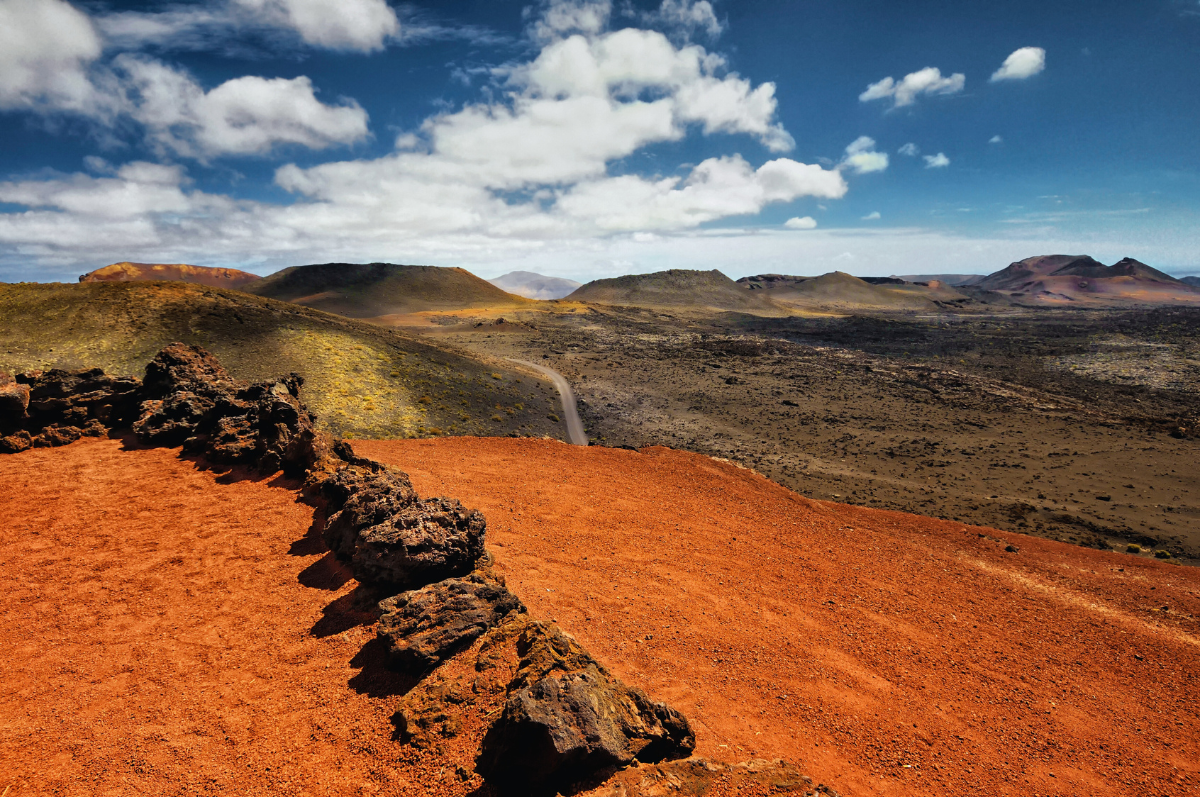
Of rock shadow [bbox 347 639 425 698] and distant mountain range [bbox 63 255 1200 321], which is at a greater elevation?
distant mountain range [bbox 63 255 1200 321]

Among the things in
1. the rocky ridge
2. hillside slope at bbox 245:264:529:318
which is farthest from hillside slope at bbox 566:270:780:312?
the rocky ridge

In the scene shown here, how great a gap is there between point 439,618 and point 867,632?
808 cm

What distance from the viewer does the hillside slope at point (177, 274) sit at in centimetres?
11338

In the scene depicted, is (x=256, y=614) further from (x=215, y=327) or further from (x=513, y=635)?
(x=215, y=327)

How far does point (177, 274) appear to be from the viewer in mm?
129750

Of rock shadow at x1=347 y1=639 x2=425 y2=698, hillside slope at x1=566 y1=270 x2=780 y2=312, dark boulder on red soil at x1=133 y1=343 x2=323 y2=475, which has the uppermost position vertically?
hillside slope at x1=566 y1=270 x2=780 y2=312

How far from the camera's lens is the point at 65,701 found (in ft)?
18.3

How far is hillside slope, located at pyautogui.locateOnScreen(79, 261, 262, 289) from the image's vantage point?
372 feet

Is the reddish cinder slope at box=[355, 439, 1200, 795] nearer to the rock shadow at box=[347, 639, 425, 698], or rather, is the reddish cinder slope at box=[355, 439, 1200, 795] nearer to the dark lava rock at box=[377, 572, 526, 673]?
the dark lava rock at box=[377, 572, 526, 673]

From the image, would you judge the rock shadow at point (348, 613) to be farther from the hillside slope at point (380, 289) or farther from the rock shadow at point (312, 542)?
the hillside slope at point (380, 289)

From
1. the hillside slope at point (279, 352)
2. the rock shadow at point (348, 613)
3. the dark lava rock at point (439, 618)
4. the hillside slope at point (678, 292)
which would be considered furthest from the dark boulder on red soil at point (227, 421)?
the hillside slope at point (678, 292)

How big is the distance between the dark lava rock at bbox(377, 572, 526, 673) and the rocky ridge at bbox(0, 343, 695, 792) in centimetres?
2

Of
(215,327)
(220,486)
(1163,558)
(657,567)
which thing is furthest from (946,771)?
(215,327)

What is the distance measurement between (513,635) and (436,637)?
979 mm
